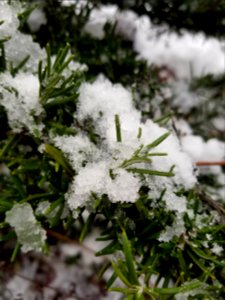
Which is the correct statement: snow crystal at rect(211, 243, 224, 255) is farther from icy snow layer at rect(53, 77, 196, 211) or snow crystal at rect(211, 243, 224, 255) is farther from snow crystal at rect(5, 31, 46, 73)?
snow crystal at rect(5, 31, 46, 73)

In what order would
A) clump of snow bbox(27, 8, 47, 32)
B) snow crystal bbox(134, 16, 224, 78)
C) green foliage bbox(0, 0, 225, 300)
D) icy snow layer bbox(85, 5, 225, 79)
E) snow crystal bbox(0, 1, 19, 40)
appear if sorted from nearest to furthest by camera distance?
1. green foliage bbox(0, 0, 225, 300)
2. snow crystal bbox(0, 1, 19, 40)
3. clump of snow bbox(27, 8, 47, 32)
4. icy snow layer bbox(85, 5, 225, 79)
5. snow crystal bbox(134, 16, 224, 78)

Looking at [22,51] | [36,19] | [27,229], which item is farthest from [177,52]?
[27,229]

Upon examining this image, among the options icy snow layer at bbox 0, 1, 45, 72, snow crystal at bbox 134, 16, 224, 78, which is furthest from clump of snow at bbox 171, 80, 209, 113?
icy snow layer at bbox 0, 1, 45, 72

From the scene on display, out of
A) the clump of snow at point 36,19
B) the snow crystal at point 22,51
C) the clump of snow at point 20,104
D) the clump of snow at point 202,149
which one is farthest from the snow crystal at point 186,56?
the clump of snow at point 20,104

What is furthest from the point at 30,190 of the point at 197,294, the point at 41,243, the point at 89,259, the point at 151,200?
the point at 89,259

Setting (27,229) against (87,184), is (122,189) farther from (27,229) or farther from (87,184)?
(27,229)

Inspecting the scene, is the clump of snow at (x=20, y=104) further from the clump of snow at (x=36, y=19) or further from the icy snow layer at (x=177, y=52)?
the icy snow layer at (x=177, y=52)
